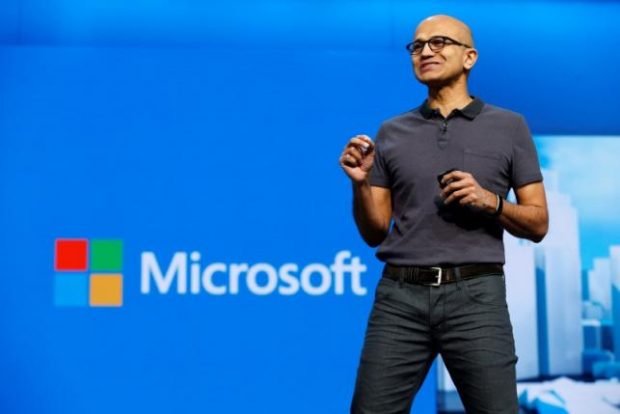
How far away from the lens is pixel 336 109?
3.81 metres

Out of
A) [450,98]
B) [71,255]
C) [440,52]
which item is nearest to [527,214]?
[450,98]

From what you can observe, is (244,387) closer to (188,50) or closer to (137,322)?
(137,322)

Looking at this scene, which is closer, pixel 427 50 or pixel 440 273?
pixel 440 273

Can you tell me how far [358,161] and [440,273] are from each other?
37 centimetres

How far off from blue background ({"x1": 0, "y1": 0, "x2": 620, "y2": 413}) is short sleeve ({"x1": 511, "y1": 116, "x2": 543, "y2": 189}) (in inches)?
52.4

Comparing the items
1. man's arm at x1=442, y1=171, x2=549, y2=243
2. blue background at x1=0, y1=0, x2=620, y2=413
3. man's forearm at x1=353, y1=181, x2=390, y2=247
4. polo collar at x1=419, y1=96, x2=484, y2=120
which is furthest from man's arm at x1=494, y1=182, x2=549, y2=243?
blue background at x1=0, y1=0, x2=620, y2=413

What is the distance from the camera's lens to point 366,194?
8.11 ft

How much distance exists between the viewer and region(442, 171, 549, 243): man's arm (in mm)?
2271

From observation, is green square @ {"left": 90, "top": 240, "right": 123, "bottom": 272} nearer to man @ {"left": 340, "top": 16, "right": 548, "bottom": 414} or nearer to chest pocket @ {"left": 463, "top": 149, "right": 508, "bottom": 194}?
man @ {"left": 340, "top": 16, "right": 548, "bottom": 414}

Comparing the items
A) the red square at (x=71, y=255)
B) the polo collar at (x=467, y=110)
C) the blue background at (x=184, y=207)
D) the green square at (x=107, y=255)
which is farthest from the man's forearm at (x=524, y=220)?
the red square at (x=71, y=255)

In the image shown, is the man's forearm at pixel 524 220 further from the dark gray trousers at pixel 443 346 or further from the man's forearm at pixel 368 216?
the man's forearm at pixel 368 216

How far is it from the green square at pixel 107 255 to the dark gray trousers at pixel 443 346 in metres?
1.57

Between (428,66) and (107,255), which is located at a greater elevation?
(428,66)

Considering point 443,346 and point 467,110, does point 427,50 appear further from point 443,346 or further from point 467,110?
point 443,346
